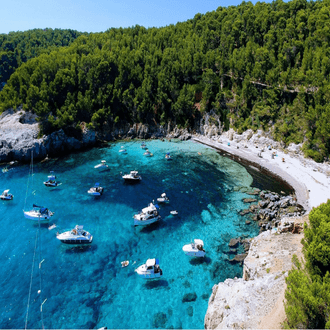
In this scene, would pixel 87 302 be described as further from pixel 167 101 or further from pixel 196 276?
pixel 167 101

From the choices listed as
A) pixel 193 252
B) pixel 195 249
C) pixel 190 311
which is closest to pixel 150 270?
pixel 190 311

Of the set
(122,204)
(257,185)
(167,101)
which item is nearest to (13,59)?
(167,101)

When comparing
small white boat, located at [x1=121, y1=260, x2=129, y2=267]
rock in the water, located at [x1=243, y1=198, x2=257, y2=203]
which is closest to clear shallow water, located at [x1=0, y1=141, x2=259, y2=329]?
small white boat, located at [x1=121, y1=260, x2=129, y2=267]

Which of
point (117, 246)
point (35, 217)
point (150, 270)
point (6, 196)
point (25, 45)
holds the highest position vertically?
point (25, 45)

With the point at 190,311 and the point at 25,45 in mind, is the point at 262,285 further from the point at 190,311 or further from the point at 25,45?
the point at 25,45

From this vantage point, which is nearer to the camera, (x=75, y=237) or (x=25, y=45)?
(x=75, y=237)

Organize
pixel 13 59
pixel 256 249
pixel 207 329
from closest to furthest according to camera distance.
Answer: pixel 207 329
pixel 256 249
pixel 13 59

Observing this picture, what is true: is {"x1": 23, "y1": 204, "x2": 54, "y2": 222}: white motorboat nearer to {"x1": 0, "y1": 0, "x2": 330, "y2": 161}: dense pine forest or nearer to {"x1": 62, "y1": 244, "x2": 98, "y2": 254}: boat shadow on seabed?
{"x1": 62, "y1": 244, "x2": 98, "y2": 254}: boat shadow on seabed
